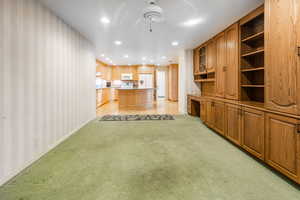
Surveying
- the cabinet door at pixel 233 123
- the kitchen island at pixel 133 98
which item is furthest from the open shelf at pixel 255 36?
the kitchen island at pixel 133 98

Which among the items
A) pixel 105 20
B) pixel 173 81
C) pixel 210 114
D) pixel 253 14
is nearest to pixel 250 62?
pixel 253 14

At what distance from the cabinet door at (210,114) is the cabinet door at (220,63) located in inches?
12.9

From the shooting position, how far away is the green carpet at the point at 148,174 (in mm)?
1580

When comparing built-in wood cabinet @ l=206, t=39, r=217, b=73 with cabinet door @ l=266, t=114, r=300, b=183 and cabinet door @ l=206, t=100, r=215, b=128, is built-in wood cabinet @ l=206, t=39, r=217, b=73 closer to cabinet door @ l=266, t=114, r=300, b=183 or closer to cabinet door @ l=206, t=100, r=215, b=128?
cabinet door @ l=206, t=100, r=215, b=128

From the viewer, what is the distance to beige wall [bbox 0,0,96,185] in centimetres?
183

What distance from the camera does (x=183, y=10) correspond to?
2770 millimetres

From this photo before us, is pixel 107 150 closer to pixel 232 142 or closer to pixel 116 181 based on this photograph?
pixel 116 181

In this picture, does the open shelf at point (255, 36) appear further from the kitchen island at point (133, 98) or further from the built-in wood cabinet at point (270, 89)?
the kitchen island at point (133, 98)

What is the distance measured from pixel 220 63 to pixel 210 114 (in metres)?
1.37

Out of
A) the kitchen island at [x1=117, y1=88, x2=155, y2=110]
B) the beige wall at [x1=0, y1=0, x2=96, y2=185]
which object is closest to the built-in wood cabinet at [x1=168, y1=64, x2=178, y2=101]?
the kitchen island at [x1=117, y1=88, x2=155, y2=110]

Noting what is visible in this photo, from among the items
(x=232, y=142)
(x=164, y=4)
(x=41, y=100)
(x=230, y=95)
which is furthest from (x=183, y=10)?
(x=41, y=100)

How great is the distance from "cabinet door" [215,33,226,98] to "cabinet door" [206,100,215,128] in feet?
1.08

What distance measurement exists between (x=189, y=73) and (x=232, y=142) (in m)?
3.39

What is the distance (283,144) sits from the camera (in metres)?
1.80
